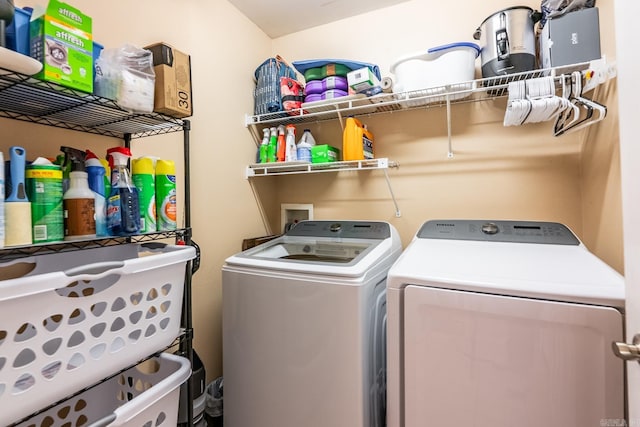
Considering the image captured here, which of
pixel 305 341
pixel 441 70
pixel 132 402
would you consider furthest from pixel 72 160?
pixel 441 70

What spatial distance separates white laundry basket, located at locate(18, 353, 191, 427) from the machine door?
84 centimetres

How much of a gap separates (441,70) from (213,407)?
2.25 meters

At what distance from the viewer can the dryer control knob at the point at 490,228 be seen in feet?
5.14

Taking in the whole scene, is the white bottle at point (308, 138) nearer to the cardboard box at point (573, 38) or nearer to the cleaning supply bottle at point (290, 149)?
the cleaning supply bottle at point (290, 149)

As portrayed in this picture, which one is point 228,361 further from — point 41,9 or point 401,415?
point 41,9

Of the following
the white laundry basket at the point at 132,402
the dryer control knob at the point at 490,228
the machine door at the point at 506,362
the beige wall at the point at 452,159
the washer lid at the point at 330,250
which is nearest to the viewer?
the machine door at the point at 506,362

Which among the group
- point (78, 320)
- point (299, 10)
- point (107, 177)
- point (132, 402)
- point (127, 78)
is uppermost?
point (299, 10)

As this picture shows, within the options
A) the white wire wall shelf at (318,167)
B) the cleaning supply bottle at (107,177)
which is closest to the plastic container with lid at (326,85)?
the white wire wall shelf at (318,167)

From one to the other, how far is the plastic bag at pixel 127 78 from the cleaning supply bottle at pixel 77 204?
0.78 feet

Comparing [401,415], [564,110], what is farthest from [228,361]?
[564,110]

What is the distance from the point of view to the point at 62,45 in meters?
0.86

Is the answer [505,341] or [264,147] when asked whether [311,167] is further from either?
[505,341]

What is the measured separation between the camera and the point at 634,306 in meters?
0.70

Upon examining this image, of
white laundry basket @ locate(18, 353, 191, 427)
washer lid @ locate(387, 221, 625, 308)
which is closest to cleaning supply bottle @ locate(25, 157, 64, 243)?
white laundry basket @ locate(18, 353, 191, 427)
